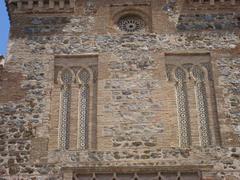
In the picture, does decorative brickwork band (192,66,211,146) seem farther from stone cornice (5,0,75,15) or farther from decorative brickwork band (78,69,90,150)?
stone cornice (5,0,75,15)

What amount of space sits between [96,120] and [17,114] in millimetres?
1945

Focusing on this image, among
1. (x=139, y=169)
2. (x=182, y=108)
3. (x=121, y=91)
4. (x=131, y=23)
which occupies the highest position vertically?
(x=131, y=23)

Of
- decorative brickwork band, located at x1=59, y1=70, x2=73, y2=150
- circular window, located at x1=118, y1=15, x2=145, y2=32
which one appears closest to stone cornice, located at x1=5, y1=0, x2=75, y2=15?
circular window, located at x1=118, y1=15, x2=145, y2=32

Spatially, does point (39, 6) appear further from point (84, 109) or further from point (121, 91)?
point (121, 91)

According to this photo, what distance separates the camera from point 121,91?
47.7ft

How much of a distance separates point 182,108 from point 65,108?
294cm

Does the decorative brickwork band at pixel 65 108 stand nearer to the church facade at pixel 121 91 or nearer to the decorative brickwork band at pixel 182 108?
the church facade at pixel 121 91

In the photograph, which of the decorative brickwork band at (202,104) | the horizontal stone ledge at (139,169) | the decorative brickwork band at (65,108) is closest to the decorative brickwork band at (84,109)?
the decorative brickwork band at (65,108)

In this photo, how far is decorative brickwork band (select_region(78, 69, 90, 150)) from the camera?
14055mm

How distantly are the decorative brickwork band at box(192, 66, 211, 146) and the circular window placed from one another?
6.67ft

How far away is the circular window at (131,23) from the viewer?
16.0 metres

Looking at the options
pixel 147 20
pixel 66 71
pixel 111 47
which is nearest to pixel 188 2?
pixel 147 20

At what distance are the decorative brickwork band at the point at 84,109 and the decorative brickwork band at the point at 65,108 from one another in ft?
0.98

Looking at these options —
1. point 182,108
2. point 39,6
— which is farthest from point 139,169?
point 39,6
